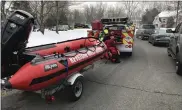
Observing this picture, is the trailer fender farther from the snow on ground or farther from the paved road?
the snow on ground

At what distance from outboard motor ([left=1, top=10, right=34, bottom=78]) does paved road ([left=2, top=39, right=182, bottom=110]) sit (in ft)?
3.24

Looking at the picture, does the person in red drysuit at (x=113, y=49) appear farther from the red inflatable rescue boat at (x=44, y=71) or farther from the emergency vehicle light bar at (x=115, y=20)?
the red inflatable rescue boat at (x=44, y=71)

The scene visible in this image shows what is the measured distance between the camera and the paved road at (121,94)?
12.8ft

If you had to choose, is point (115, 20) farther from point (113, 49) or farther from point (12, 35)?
point (12, 35)

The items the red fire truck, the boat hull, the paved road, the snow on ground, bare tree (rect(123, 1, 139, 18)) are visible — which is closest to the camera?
the boat hull

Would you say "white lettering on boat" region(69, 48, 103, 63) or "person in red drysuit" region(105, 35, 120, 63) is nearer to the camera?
"white lettering on boat" region(69, 48, 103, 63)

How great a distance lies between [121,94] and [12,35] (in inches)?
109

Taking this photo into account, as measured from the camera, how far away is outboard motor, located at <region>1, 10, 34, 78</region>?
335cm

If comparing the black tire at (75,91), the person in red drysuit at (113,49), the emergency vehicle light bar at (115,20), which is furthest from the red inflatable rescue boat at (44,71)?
the emergency vehicle light bar at (115,20)

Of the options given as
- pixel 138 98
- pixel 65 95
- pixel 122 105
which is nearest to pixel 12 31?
pixel 65 95

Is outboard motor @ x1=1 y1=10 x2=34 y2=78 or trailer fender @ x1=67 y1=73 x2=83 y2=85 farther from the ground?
outboard motor @ x1=1 y1=10 x2=34 y2=78

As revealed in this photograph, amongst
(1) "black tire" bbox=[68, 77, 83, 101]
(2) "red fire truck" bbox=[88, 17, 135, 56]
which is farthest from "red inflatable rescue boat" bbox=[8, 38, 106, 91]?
(2) "red fire truck" bbox=[88, 17, 135, 56]

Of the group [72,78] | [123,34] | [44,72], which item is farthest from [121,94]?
[123,34]

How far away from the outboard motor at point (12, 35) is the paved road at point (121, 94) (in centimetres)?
99
